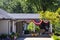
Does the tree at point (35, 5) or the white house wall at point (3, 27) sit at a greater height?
the white house wall at point (3, 27)

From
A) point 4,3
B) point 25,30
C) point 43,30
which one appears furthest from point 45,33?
point 4,3

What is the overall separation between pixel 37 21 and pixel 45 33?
7.66ft

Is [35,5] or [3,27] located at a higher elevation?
[3,27]

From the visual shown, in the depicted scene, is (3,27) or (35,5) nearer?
(3,27)

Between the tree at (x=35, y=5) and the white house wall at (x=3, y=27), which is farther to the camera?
the tree at (x=35, y=5)

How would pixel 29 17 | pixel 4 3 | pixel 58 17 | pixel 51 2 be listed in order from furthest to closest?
pixel 4 3, pixel 51 2, pixel 29 17, pixel 58 17

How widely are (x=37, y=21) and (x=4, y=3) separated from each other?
3675 cm

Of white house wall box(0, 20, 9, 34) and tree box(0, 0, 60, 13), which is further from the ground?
white house wall box(0, 20, 9, 34)

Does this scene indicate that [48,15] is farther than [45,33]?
No

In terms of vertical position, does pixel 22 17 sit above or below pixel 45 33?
above

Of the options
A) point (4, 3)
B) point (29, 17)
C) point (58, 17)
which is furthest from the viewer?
point (4, 3)

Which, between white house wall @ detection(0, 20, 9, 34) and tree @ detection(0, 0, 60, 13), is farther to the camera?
tree @ detection(0, 0, 60, 13)

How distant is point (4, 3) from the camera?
72188 millimetres

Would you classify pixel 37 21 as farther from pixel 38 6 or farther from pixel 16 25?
pixel 38 6
